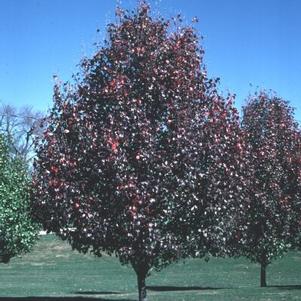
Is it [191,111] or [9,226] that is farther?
[9,226]

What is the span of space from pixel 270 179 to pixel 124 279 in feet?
57.7

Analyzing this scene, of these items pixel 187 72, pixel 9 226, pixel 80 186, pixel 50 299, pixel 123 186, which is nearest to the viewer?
pixel 123 186

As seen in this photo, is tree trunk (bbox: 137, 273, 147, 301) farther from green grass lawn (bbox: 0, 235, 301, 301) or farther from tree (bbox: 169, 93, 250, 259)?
green grass lawn (bbox: 0, 235, 301, 301)

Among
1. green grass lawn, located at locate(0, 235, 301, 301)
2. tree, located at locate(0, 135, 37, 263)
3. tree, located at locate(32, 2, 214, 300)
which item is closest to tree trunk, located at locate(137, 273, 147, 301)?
tree, located at locate(32, 2, 214, 300)

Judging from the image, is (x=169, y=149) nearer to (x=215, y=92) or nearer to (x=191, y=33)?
(x=215, y=92)

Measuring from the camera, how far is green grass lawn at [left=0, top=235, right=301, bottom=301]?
26483 mm

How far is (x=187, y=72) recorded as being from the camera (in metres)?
16.6

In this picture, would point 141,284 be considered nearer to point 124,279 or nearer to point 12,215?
point 12,215

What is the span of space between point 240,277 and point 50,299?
20.2 meters

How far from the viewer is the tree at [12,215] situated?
2827cm

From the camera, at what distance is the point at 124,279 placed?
1620 inches

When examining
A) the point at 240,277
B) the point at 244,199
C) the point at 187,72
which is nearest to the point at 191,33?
the point at 187,72

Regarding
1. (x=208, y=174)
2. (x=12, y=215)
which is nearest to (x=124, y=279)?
(x=12, y=215)

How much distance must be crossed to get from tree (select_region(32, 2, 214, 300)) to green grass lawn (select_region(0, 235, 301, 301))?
→ 9.69 metres
